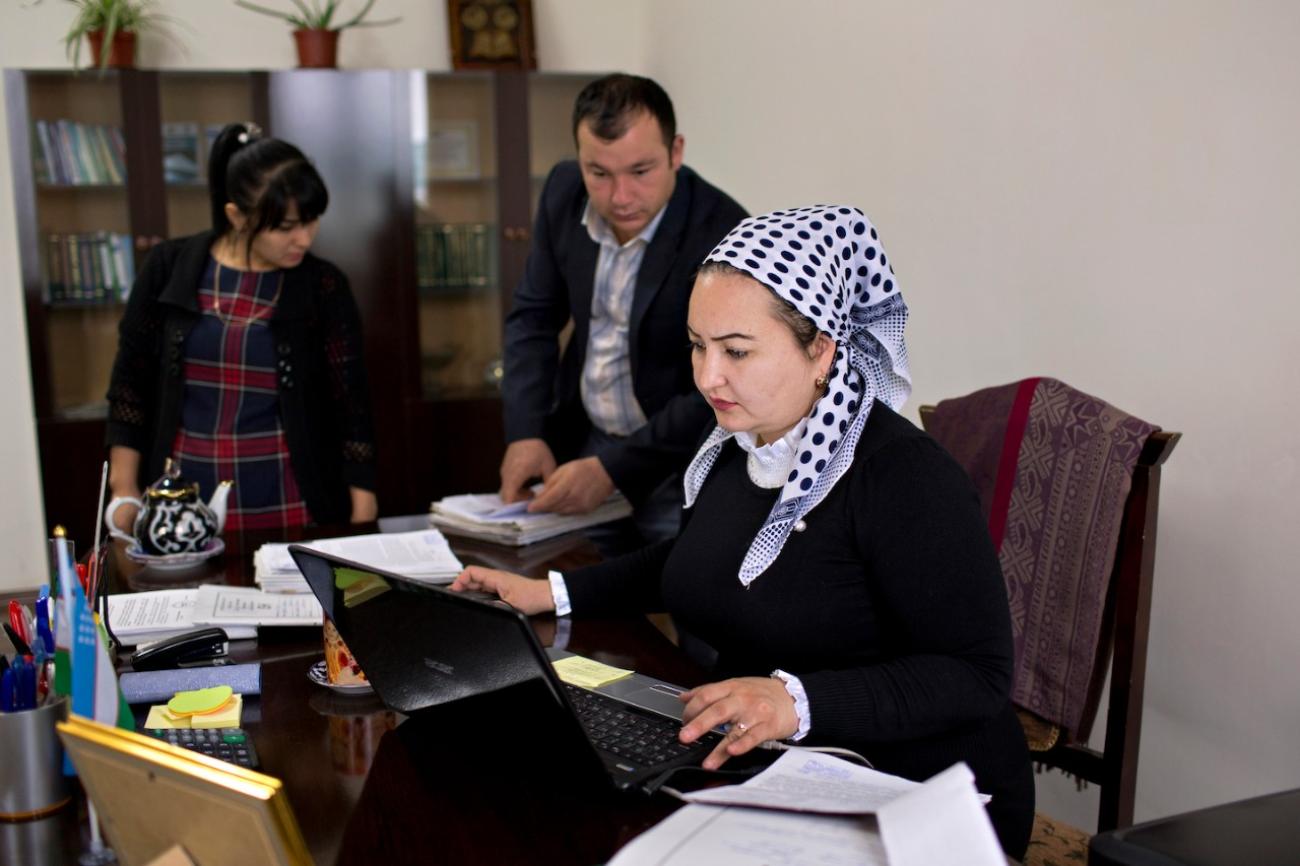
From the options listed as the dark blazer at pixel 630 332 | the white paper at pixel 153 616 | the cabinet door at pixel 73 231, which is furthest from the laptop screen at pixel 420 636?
the cabinet door at pixel 73 231

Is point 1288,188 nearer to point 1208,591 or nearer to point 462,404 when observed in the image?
point 1208,591

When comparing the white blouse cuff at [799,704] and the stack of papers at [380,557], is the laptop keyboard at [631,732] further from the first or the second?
the stack of papers at [380,557]

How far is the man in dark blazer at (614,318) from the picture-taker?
2.24 m

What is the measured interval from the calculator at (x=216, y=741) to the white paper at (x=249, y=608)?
0.38 m

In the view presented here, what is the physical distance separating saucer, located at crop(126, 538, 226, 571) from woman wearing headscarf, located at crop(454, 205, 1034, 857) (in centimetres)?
84

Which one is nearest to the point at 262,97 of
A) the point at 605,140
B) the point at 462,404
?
the point at 462,404

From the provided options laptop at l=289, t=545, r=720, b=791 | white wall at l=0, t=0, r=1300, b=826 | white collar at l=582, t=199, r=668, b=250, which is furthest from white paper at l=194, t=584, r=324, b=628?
white wall at l=0, t=0, r=1300, b=826

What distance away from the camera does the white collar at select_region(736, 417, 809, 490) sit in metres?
1.51

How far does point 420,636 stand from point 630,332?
4.27ft

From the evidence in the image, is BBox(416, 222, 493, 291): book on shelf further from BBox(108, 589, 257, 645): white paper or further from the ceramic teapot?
BBox(108, 589, 257, 645): white paper

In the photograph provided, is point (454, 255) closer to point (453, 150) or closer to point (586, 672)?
point (453, 150)

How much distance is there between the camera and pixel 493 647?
1085 mm

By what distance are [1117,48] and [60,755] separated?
2.03 metres

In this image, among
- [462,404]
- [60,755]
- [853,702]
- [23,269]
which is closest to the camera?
[60,755]
